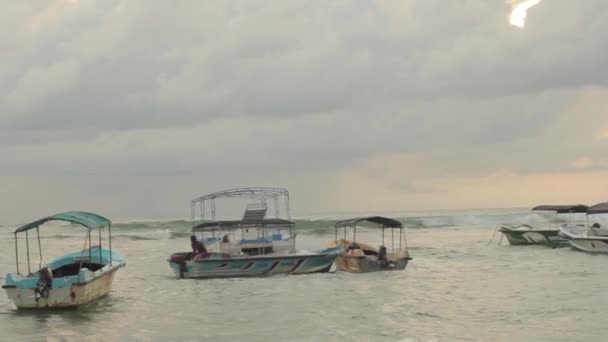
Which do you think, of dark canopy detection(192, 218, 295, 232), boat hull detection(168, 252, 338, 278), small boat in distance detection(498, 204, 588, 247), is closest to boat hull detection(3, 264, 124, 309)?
boat hull detection(168, 252, 338, 278)

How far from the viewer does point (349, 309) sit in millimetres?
17188

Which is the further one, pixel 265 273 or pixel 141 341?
pixel 265 273

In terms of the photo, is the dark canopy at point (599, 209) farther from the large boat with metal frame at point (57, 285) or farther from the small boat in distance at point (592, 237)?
the large boat with metal frame at point (57, 285)

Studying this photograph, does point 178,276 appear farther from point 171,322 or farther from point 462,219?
point 462,219

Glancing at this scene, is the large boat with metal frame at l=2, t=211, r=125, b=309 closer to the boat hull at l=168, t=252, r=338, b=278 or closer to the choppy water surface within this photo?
the choppy water surface

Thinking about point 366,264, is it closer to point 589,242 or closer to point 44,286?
point 44,286

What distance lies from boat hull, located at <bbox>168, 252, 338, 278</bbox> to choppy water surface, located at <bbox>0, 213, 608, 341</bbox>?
0.51 metres

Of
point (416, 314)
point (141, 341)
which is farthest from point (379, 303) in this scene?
point (141, 341)

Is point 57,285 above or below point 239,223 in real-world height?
below

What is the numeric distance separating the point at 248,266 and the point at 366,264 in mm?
4293

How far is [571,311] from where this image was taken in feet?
53.1

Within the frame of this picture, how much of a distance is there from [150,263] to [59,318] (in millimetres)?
17405

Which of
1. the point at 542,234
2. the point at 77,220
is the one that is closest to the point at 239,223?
the point at 77,220

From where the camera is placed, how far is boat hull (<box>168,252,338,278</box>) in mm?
24156
